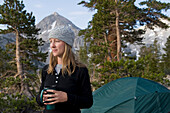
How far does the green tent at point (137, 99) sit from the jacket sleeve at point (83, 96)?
14.8 feet

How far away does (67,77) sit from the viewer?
5.37ft

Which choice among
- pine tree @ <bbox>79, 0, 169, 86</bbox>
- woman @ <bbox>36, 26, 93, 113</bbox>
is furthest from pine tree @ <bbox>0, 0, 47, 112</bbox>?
woman @ <bbox>36, 26, 93, 113</bbox>

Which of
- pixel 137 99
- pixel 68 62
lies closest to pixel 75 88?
pixel 68 62

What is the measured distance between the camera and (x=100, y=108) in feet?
20.7

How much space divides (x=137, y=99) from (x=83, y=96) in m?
4.66

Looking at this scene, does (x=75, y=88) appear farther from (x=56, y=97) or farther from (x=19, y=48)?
(x=19, y=48)

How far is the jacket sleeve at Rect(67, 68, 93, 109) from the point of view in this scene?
1.48m

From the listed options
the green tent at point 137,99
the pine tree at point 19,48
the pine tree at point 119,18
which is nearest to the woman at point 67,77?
the green tent at point 137,99

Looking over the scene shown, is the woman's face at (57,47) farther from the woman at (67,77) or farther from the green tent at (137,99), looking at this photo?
the green tent at (137,99)

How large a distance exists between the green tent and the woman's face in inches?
184

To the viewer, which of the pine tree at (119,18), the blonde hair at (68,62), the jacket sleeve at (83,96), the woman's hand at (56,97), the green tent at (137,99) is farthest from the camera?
the pine tree at (119,18)

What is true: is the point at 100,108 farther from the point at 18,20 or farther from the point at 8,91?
the point at 18,20

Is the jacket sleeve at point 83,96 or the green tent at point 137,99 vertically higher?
the jacket sleeve at point 83,96

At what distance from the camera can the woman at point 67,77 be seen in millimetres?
1529
